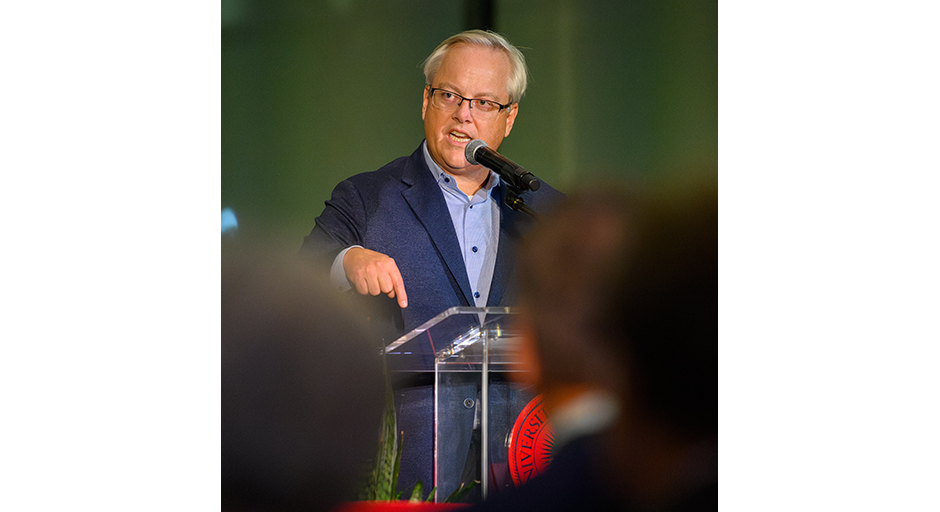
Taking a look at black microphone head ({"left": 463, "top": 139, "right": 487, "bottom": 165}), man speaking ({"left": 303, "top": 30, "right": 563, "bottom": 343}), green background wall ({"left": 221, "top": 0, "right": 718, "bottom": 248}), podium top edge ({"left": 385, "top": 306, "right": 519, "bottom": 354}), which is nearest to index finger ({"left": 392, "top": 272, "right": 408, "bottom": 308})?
man speaking ({"left": 303, "top": 30, "right": 563, "bottom": 343})

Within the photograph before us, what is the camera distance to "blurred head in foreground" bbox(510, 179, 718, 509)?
2.85m

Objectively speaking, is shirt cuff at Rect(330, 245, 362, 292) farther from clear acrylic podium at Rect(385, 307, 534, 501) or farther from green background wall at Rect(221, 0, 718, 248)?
clear acrylic podium at Rect(385, 307, 534, 501)

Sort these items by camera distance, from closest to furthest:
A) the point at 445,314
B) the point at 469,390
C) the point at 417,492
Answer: the point at 445,314 → the point at 469,390 → the point at 417,492

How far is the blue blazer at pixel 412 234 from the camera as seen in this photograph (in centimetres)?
284

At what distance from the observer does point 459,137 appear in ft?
9.57

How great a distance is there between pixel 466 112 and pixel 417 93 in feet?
0.67

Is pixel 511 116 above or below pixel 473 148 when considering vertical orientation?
above

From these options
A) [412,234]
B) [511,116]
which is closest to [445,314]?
[412,234]

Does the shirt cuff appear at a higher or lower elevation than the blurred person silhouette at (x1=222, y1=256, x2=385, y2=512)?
higher

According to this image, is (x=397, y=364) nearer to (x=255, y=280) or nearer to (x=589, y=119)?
(x=255, y=280)

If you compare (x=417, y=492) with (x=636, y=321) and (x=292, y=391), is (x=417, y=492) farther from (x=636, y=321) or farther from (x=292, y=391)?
(x=636, y=321)

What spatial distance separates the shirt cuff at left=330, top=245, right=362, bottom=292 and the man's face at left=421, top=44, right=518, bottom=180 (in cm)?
51

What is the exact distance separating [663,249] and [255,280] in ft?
4.88

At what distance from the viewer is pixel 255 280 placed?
294 cm
